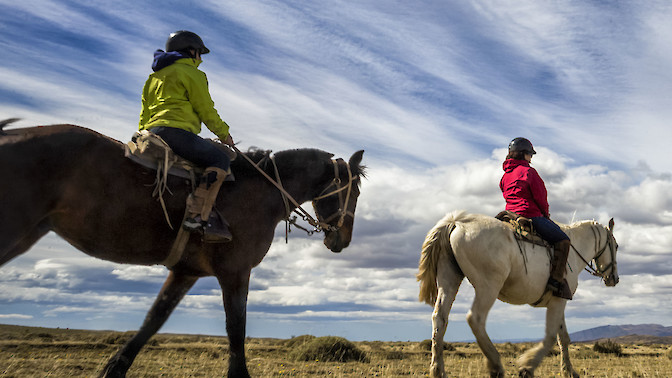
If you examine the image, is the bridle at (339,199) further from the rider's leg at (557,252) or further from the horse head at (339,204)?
the rider's leg at (557,252)

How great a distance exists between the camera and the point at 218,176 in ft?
21.6

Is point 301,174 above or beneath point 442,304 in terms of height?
above

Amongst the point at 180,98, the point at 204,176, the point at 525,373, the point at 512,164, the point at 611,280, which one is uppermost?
the point at 512,164

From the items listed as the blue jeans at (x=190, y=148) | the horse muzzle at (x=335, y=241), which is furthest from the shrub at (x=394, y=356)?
the blue jeans at (x=190, y=148)

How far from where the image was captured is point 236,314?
21.8ft

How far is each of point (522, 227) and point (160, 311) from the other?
613 cm

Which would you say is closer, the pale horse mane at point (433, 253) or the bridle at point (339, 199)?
the bridle at point (339, 199)

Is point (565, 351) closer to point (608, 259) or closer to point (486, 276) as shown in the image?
point (608, 259)

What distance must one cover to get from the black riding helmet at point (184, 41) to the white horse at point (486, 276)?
4.86m

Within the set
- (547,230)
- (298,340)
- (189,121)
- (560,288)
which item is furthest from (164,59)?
(298,340)

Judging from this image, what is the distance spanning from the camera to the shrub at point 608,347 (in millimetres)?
19625

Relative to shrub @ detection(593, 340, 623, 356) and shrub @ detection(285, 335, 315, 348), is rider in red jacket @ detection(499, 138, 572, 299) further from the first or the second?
shrub @ detection(593, 340, 623, 356)

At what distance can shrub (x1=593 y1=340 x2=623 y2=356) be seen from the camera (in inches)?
773

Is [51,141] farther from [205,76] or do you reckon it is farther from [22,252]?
[205,76]
